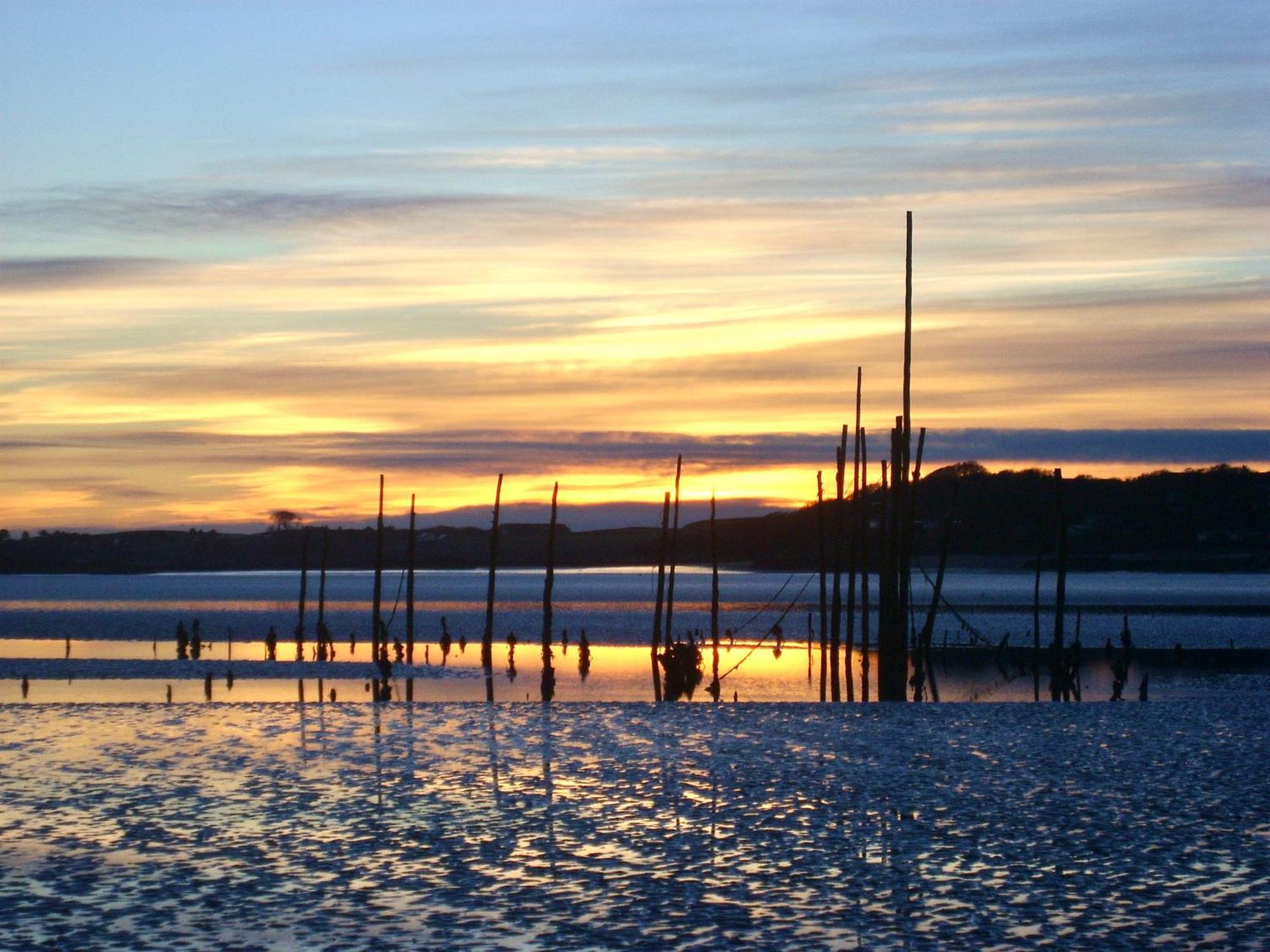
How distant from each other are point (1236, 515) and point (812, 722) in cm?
18758

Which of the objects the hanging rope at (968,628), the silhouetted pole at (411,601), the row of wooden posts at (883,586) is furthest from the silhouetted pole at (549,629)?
the hanging rope at (968,628)

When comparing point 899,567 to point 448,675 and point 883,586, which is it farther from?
point 448,675

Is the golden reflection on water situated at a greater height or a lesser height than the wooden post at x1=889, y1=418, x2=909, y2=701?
lesser

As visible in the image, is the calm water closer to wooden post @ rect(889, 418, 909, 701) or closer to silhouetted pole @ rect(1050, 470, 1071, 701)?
silhouetted pole @ rect(1050, 470, 1071, 701)

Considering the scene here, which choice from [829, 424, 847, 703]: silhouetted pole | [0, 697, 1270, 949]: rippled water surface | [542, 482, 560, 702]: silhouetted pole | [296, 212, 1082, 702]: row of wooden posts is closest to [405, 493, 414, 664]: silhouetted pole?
[296, 212, 1082, 702]: row of wooden posts

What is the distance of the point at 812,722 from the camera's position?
24.7 metres

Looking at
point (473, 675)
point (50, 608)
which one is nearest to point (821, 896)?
point (473, 675)

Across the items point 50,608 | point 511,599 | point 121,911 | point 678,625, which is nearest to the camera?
point 121,911

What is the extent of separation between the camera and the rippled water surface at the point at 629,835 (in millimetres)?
11500

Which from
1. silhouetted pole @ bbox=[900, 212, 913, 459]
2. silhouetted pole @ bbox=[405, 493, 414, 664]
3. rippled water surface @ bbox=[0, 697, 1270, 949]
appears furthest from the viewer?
silhouetted pole @ bbox=[405, 493, 414, 664]

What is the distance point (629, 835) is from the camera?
49.2ft

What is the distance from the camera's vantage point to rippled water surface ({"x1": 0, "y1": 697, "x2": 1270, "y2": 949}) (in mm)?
11500

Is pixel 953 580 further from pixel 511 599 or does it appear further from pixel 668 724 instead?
pixel 668 724

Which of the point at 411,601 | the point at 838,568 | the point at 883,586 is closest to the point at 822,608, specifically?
the point at 838,568
